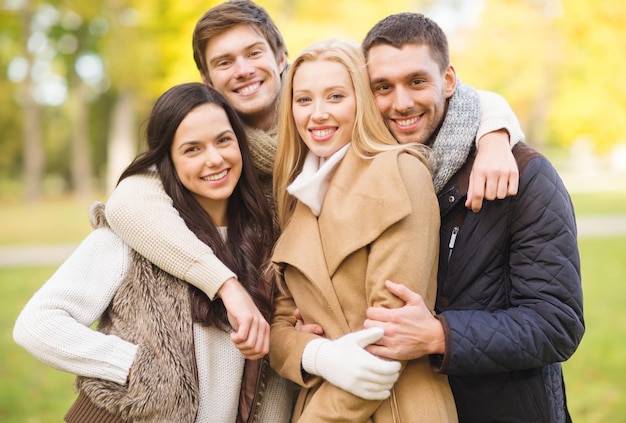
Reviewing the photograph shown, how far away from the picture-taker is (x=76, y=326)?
2.56 meters

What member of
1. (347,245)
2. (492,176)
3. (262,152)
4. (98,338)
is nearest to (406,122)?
(492,176)

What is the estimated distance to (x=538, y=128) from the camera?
2056 centimetres

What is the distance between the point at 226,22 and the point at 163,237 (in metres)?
1.47

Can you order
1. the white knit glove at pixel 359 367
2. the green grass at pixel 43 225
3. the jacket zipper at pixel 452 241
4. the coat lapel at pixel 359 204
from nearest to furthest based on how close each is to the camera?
the white knit glove at pixel 359 367 < the coat lapel at pixel 359 204 < the jacket zipper at pixel 452 241 < the green grass at pixel 43 225

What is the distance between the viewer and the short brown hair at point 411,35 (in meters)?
2.70

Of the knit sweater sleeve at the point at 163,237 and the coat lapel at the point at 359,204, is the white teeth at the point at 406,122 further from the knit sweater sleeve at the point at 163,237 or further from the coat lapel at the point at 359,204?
the knit sweater sleeve at the point at 163,237

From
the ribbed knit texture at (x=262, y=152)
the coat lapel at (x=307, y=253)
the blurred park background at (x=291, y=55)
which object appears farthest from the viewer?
the blurred park background at (x=291, y=55)

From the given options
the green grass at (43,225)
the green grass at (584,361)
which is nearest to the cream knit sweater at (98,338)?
the green grass at (584,361)

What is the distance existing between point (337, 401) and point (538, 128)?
19740 millimetres

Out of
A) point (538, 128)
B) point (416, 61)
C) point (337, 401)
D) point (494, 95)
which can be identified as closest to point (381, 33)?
point (416, 61)

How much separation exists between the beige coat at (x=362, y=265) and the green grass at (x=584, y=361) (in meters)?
2.93

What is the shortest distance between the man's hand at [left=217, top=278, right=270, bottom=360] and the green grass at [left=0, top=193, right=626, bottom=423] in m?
2.76

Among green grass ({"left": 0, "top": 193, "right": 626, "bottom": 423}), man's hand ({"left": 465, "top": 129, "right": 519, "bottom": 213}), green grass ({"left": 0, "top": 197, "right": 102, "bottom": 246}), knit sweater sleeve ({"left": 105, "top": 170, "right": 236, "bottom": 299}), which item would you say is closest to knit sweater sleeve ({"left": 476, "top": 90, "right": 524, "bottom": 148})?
man's hand ({"left": 465, "top": 129, "right": 519, "bottom": 213})

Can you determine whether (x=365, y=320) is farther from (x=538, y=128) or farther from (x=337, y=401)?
(x=538, y=128)
